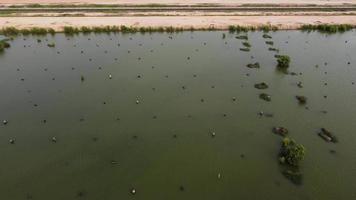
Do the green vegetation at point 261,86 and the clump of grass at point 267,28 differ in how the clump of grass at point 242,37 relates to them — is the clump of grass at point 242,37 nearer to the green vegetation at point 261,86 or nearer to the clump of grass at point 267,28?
the clump of grass at point 267,28

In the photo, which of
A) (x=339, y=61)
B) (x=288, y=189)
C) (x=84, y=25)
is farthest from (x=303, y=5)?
(x=288, y=189)

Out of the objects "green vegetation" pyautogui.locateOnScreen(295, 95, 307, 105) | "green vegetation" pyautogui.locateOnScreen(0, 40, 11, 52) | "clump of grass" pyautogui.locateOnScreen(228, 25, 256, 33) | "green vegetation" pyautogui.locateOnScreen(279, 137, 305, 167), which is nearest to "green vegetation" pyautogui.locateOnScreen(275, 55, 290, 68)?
"green vegetation" pyautogui.locateOnScreen(295, 95, 307, 105)

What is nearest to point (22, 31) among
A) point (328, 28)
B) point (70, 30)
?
point (70, 30)

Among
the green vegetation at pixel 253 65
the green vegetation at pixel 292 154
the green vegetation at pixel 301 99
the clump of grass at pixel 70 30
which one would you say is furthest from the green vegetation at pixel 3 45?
the green vegetation at pixel 292 154

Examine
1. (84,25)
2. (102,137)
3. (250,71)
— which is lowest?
(102,137)

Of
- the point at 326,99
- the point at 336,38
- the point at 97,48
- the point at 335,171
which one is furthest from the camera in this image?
the point at 336,38

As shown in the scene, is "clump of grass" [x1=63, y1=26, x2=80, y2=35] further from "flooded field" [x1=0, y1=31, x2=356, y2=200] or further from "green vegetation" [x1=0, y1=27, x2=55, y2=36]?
"flooded field" [x1=0, y1=31, x2=356, y2=200]

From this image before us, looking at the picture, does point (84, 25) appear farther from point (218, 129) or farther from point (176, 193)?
point (176, 193)

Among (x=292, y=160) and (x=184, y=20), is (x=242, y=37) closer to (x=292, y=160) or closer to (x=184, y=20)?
(x=184, y=20)
